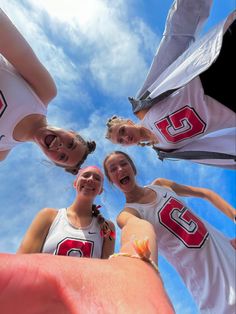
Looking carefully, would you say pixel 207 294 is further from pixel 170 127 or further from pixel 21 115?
pixel 21 115

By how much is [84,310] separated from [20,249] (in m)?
1.84

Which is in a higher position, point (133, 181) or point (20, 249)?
point (133, 181)

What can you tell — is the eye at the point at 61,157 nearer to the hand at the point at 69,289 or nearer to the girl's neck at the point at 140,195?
the girl's neck at the point at 140,195

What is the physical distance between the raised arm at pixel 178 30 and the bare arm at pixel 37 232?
72.8 inches

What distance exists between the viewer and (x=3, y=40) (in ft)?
5.98

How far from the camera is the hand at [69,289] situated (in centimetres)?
59

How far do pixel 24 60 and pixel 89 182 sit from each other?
1392mm

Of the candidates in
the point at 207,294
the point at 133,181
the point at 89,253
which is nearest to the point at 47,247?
the point at 89,253

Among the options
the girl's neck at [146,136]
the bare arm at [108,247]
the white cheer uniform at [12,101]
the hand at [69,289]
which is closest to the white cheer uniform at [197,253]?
the bare arm at [108,247]

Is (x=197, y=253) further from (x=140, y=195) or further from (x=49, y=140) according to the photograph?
(x=49, y=140)

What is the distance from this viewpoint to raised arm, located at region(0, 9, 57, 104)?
182 centimetres

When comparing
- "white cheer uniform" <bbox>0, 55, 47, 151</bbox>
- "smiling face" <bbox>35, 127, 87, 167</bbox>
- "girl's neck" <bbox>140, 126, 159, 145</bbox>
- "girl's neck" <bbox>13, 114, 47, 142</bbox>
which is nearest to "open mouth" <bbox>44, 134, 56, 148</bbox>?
"smiling face" <bbox>35, 127, 87, 167</bbox>

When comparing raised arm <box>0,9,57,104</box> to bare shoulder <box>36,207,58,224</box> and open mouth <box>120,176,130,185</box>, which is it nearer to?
bare shoulder <box>36,207,58,224</box>

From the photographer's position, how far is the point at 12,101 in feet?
6.84
